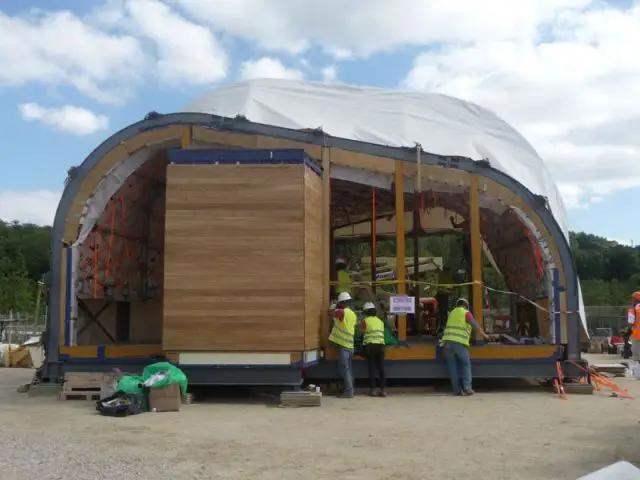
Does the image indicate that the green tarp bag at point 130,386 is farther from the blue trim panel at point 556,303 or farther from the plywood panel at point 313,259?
the blue trim panel at point 556,303

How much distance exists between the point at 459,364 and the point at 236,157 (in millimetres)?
4916

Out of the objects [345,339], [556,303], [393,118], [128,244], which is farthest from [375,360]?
[128,244]

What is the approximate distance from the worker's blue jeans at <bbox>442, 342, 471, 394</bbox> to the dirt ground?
0.52 m

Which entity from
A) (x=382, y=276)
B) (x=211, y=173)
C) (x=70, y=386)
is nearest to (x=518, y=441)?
(x=211, y=173)

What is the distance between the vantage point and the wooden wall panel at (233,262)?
10.9m

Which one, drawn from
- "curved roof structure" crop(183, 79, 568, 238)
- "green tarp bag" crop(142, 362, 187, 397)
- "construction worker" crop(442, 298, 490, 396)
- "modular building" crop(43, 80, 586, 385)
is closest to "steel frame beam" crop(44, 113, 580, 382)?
"modular building" crop(43, 80, 586, 385)

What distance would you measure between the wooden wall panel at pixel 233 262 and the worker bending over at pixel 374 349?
66.4 inches

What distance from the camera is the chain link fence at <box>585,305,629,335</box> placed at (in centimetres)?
3095

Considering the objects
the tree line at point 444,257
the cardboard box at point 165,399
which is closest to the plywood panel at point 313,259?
the cardboard box at point 165,399

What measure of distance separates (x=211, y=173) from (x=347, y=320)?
3.12 m

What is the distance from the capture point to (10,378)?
16.2 meters

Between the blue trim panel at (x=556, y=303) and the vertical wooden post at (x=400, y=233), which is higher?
the vertical wooden post at (x=400, y=233)

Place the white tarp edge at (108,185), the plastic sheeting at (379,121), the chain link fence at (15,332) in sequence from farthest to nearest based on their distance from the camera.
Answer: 1. the chain link fence at (15,332)
2. the plastic sheeting at (379,121)
3. the white tarp edge at (108,185)

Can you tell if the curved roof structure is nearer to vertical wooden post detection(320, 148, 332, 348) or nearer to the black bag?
vertical wooden post detection(320, 148, 332, 348)
